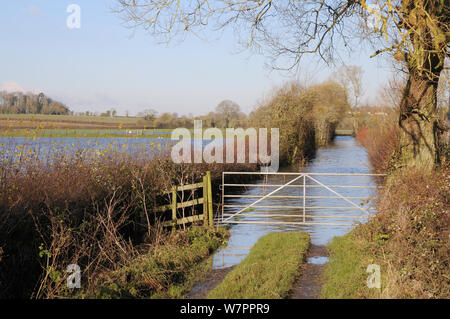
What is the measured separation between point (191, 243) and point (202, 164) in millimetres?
8210

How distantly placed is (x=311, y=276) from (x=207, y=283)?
1.76 m

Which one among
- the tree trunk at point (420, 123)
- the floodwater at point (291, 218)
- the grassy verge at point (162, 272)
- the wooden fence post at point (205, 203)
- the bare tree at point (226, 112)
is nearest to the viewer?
the grassy verge at point (162, 272)

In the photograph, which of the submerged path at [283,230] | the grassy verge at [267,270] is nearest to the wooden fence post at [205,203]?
the submerged path at [283,230]

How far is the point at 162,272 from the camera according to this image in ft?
23.7

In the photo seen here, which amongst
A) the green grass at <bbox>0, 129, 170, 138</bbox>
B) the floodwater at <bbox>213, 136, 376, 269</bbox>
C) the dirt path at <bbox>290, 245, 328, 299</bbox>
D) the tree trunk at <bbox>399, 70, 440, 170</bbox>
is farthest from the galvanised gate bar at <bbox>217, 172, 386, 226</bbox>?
the green grass at <bbox>0, 129, 170, 138</bbox>

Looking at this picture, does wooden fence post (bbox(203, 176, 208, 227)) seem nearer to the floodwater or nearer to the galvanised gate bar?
the galvanised gate bar

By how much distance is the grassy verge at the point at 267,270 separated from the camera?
6375 millimetres

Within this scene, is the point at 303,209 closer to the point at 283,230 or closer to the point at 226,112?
the point at 283,230

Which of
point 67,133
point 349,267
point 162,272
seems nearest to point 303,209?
point 349,267

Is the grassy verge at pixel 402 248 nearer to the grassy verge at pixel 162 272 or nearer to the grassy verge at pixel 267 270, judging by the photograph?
the grassy verge at pixel 267 270

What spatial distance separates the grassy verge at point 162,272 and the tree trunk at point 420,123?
19.6 feet
